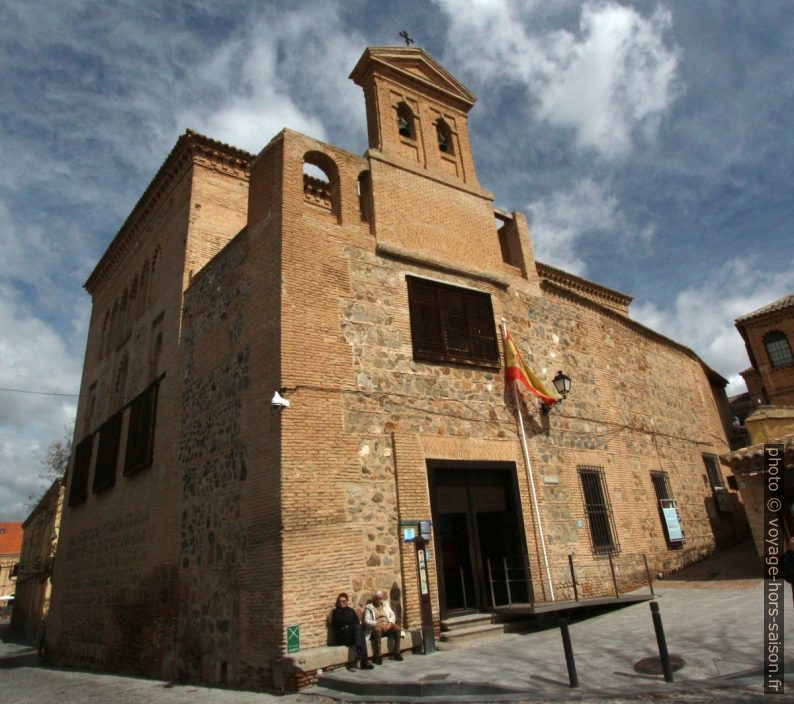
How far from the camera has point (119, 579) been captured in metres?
12.9

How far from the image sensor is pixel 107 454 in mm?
15609

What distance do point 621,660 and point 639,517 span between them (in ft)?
23.1

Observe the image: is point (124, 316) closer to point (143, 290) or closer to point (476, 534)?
point (143, 290)

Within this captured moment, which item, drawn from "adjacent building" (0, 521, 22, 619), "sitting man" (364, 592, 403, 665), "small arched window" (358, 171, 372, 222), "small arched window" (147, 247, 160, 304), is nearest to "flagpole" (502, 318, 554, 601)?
"sitting man" (364, 592, 403, 665)

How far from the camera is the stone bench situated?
722cm

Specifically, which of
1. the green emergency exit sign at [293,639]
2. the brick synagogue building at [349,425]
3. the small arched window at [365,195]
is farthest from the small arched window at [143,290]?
the green emergency exit sign at [293,639]

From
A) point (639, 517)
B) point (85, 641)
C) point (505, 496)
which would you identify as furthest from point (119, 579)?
point (639, 517)

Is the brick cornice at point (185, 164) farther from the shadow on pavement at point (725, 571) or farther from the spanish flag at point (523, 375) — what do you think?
the shadow on pavement at point (725, 571)

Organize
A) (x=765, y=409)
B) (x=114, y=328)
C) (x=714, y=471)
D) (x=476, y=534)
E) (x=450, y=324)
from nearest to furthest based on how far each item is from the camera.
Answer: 1. (x=476, y=534)
2. (x=450, y=324)
3. (x=765, y=409)
4. (x=714, y=471)
5. (x=114, y=328)

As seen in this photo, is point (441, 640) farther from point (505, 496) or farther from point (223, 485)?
point (223, 485)

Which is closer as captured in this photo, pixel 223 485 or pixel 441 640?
pixel 441 640

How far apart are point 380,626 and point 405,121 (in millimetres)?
10876

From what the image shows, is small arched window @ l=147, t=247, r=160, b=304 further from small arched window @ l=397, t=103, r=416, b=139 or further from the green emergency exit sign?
the green emergency exit sign

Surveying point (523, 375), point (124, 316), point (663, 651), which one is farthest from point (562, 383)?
point (124, 316)
